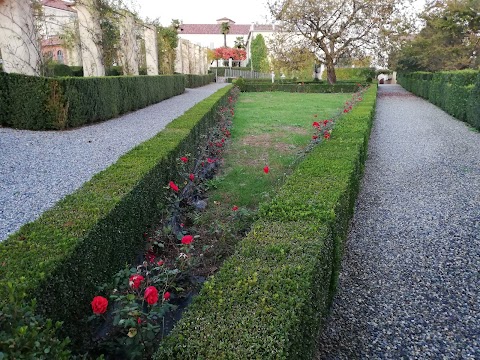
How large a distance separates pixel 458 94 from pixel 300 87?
13456mm

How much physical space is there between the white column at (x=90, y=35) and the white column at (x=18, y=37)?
11.3ft

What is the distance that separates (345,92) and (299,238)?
908 inches

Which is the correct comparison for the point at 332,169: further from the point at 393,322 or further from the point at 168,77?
the point at 168,77

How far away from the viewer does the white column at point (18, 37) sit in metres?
9.36

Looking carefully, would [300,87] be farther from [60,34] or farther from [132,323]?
[132,323]

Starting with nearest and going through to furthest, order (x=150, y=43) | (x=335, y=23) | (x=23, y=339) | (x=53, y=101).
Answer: (x=23, y=339) < (x=53, y=101) < (x=150, y=43) < (x=335, y=23)

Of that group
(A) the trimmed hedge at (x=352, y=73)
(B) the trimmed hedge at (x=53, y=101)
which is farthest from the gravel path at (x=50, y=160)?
(A) the trimmed hedge at (x=352, y=73)

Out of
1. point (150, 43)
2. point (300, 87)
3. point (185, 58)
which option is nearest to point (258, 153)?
point (150, 43)

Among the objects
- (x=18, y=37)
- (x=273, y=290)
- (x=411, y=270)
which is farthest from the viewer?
(x=18, y=37)

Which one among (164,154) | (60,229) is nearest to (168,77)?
(164,154)

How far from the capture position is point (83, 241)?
6.88ft

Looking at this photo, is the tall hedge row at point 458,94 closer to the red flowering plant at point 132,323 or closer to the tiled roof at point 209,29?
the red flowering plant at point 132,323

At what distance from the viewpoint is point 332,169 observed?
3.82m

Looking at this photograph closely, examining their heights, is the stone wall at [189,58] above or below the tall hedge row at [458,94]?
above
